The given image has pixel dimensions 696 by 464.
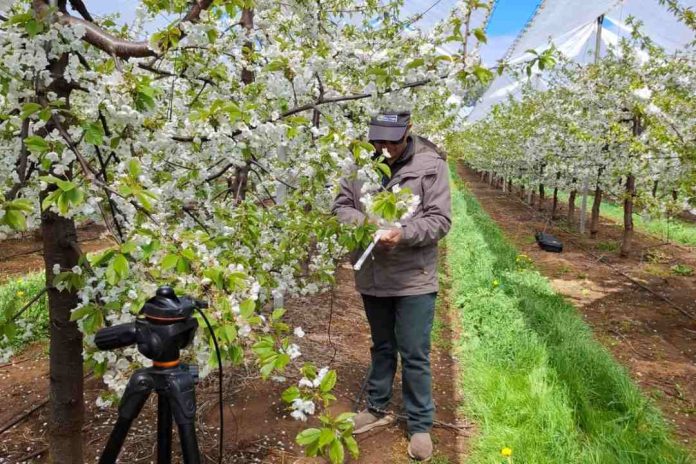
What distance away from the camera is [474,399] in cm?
385

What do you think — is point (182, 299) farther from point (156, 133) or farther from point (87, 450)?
point (87, 450)

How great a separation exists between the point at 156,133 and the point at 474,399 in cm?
298

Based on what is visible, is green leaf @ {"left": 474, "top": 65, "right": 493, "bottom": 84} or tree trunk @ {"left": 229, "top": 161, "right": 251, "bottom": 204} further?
tree trunk @ {"left": 229, "top": 161, "right": 251, "bottom": 204}

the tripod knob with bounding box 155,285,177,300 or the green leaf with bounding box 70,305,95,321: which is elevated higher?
the tripod knob with bounding box 155,285,177,300

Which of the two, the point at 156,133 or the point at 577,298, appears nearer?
the point at 156,133

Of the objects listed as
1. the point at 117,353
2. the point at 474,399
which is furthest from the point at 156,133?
the point at 474,399

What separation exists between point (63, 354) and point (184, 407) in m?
1.01

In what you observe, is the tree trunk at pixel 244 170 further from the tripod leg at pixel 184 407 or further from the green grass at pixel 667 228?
the green grass at pixel 667 228

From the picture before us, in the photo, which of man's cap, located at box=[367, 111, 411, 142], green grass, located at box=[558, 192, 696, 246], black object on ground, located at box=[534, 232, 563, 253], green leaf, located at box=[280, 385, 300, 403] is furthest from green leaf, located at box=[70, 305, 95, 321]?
green grass, located at box=[558, 192, 696, 246]

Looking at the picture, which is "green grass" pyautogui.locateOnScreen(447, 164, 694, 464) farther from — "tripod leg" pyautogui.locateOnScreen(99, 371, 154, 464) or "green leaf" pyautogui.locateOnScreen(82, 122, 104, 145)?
"green leaf" pyautogui.locateOnScreen(82, 122, 104, 145)

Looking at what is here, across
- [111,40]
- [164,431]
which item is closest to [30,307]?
[111,40]

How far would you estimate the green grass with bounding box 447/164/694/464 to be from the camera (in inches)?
122

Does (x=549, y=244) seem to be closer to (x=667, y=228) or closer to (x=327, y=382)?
(x=667, y=228)

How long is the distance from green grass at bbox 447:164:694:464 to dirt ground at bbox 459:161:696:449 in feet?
1.18
